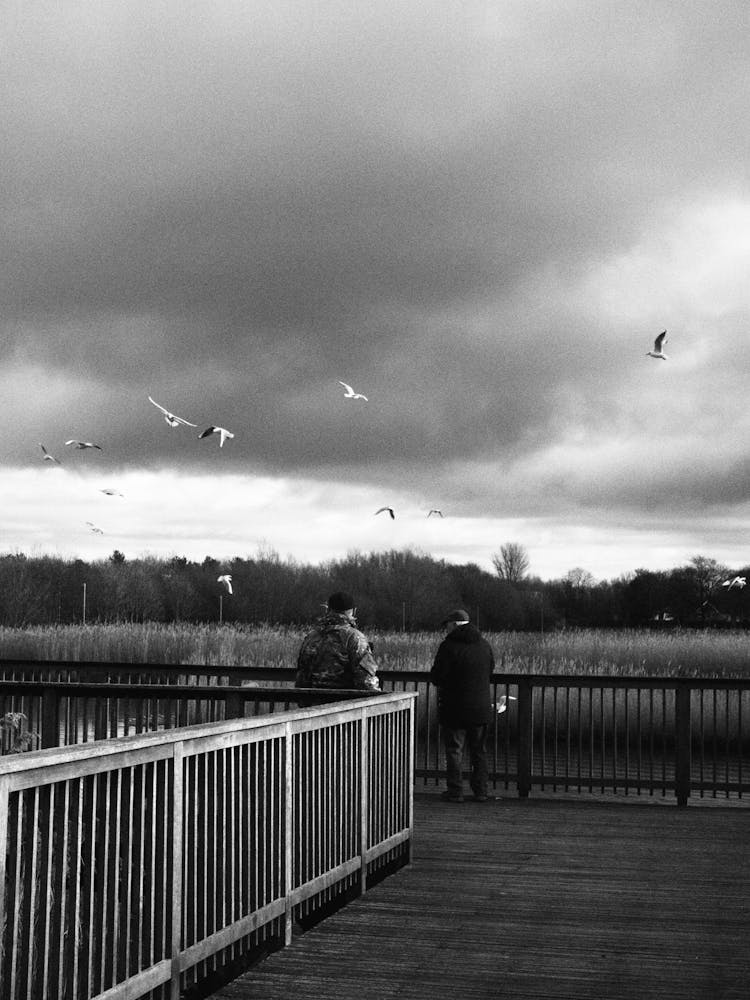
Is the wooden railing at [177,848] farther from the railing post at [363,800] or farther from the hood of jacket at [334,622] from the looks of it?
the hood of jacket at [334,622]

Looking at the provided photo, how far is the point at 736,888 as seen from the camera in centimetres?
914

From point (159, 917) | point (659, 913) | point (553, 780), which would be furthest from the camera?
point (553, 780)

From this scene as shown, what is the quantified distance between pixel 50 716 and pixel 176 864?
561cm

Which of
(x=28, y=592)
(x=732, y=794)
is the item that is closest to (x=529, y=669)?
(x=732, y=794)

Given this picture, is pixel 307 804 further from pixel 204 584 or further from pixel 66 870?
pixel 204 584

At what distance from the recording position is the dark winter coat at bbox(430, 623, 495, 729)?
13141 millimetres

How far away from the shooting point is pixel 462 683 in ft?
43.2

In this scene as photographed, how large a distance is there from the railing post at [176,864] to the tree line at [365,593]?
2734 inches

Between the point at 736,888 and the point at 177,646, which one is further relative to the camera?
the point at 177,646

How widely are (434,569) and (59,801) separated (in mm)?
98889

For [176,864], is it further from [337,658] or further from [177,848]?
[337,658]

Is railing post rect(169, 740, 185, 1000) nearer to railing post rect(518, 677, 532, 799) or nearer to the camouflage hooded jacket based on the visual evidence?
the camouflage hooded jacket

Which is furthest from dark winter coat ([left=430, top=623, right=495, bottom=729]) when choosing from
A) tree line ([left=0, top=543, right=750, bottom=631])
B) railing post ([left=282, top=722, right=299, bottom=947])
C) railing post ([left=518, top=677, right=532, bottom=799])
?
tree line ([left=0, top=543, right=750, bottom=631])

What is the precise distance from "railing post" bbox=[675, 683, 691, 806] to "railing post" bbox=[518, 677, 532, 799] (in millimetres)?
1442
